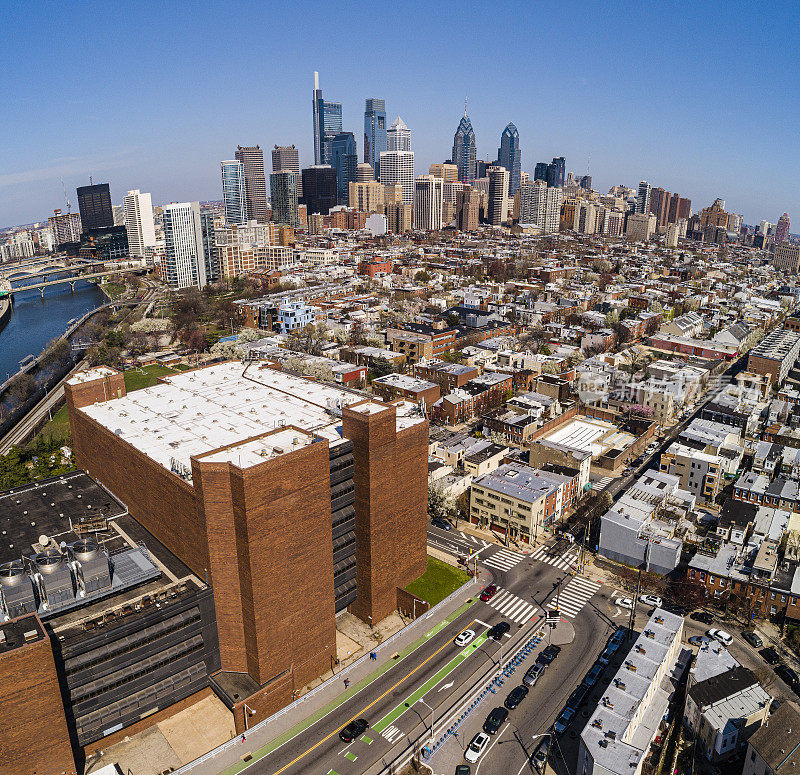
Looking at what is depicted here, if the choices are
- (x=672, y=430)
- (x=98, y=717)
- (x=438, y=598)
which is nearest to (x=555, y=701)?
(x=438, y=598)

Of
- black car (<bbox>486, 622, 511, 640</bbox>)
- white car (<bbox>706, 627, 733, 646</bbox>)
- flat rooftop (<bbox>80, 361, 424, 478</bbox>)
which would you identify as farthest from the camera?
flat rooftop (<bbox>80, 361, 424, 478</bbox>)

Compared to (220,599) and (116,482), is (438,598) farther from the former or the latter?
(116,482)

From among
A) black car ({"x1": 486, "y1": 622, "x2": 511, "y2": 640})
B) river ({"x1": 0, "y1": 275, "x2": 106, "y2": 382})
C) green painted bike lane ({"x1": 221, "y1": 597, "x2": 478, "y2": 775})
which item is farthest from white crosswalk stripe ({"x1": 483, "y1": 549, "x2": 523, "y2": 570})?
river ({"x1": 0, "y1": 275, "x2": 106, "y2": 382})

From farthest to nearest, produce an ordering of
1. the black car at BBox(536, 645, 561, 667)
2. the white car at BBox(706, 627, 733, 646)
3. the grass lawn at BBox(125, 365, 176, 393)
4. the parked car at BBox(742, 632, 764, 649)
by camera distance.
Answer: the grass lawn at BBox(125, 365, 176, 393) < the parked car at BBox(742, 632, 764, 649) < the white car at BBox(706, 627, 733, 646) < the black car at BBox(536, 645, 561, 667)

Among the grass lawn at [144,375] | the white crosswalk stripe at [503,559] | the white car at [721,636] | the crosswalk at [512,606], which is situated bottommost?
the white crosswalk stripe at [503,559]

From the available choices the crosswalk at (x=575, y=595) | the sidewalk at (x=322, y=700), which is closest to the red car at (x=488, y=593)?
the sidewalk at (x=322, y=700)

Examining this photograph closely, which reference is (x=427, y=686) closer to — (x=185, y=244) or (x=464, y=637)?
(x=464, y=637)

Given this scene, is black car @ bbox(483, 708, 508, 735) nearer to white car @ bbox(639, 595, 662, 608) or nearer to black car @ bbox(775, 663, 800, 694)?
white car @ bbox(639, 595, 662, 608)

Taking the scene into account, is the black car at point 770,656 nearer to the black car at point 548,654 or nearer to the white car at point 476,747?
the black car at point 548,654
